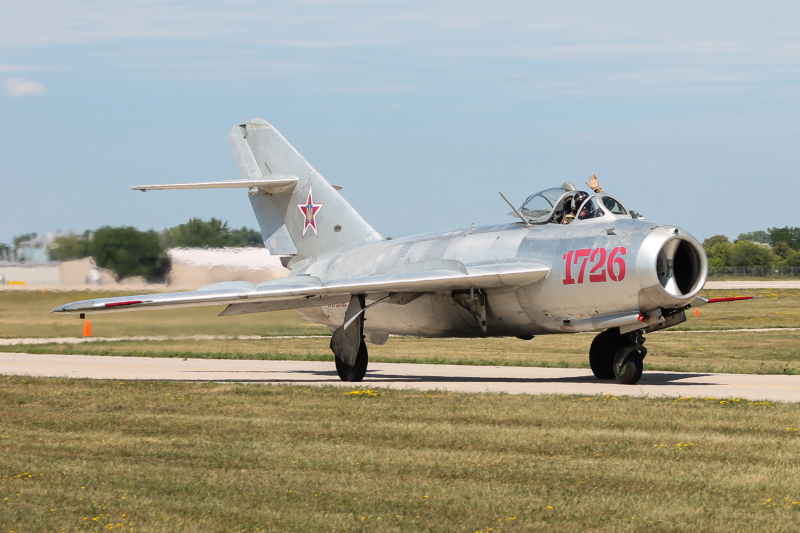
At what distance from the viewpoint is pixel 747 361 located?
22688mm

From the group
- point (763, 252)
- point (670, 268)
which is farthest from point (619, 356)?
point (763, 252)

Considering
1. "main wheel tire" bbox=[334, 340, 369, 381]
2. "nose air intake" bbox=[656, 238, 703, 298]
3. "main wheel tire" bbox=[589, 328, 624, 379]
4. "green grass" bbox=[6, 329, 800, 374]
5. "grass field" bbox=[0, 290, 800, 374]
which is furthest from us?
"grass field" bbox=[0, 290, 800, 374]

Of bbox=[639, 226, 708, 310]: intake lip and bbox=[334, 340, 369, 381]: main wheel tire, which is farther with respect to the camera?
bbox=[334, 340, 369, 381]: main wheel tire

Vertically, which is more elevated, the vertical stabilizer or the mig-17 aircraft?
the vertical stabilizer

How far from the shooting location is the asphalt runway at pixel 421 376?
15711 millimetres

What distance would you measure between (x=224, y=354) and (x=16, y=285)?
667cm

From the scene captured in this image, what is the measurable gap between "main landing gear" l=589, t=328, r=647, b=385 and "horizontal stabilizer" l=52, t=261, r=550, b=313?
1895 mm

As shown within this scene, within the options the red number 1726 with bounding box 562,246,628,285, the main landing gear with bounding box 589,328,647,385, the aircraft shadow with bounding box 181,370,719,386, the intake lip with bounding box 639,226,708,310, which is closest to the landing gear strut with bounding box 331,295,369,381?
the aircraft shadow with bounding box 181,370,719,386

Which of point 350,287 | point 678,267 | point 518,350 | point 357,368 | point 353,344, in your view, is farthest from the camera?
point 518,350

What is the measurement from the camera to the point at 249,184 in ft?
70.6

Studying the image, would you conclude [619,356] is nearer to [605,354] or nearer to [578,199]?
[605,354]

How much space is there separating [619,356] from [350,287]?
4.82 m

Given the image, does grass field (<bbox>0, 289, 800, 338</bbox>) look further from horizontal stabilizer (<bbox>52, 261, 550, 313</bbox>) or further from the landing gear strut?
horizontal stabilizer (<bbox>52, 261, 550, 313</bbox>)

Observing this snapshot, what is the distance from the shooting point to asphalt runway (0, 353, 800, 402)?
15.7 m
